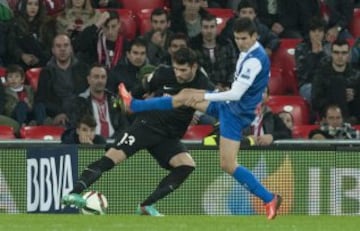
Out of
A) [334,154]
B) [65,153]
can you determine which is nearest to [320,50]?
[334,154]

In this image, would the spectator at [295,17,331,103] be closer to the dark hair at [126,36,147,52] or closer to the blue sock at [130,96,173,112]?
the dark hair at [126,36,147,52]

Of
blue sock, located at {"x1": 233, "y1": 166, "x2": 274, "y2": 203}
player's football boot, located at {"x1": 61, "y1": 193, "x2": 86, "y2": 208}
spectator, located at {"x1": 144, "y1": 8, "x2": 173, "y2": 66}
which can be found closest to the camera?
blue sock, located at {"x1": 233, "y1": 166, "x2": 274, "y2": 203}

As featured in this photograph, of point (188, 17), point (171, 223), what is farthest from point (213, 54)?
point (171, 223)

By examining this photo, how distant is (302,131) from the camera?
57.6 ft

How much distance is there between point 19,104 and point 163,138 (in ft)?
10.3

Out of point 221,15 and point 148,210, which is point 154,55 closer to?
point 221,15

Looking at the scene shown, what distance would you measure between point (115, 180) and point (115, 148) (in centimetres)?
178

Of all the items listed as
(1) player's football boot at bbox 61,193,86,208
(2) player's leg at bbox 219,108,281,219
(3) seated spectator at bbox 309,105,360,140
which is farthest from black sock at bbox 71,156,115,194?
(3) seated spectator at bbox 309,105,360,140

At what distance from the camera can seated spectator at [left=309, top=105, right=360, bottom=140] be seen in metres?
16.9

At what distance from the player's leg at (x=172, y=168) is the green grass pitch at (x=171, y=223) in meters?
0.50

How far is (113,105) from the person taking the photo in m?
17.2

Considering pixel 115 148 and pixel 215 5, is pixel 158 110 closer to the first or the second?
pixel 115 148

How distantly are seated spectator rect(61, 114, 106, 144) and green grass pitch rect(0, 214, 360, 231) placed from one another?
1.98m

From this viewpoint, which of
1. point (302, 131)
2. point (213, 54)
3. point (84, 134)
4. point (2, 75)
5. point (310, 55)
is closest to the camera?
point (84, 134)
